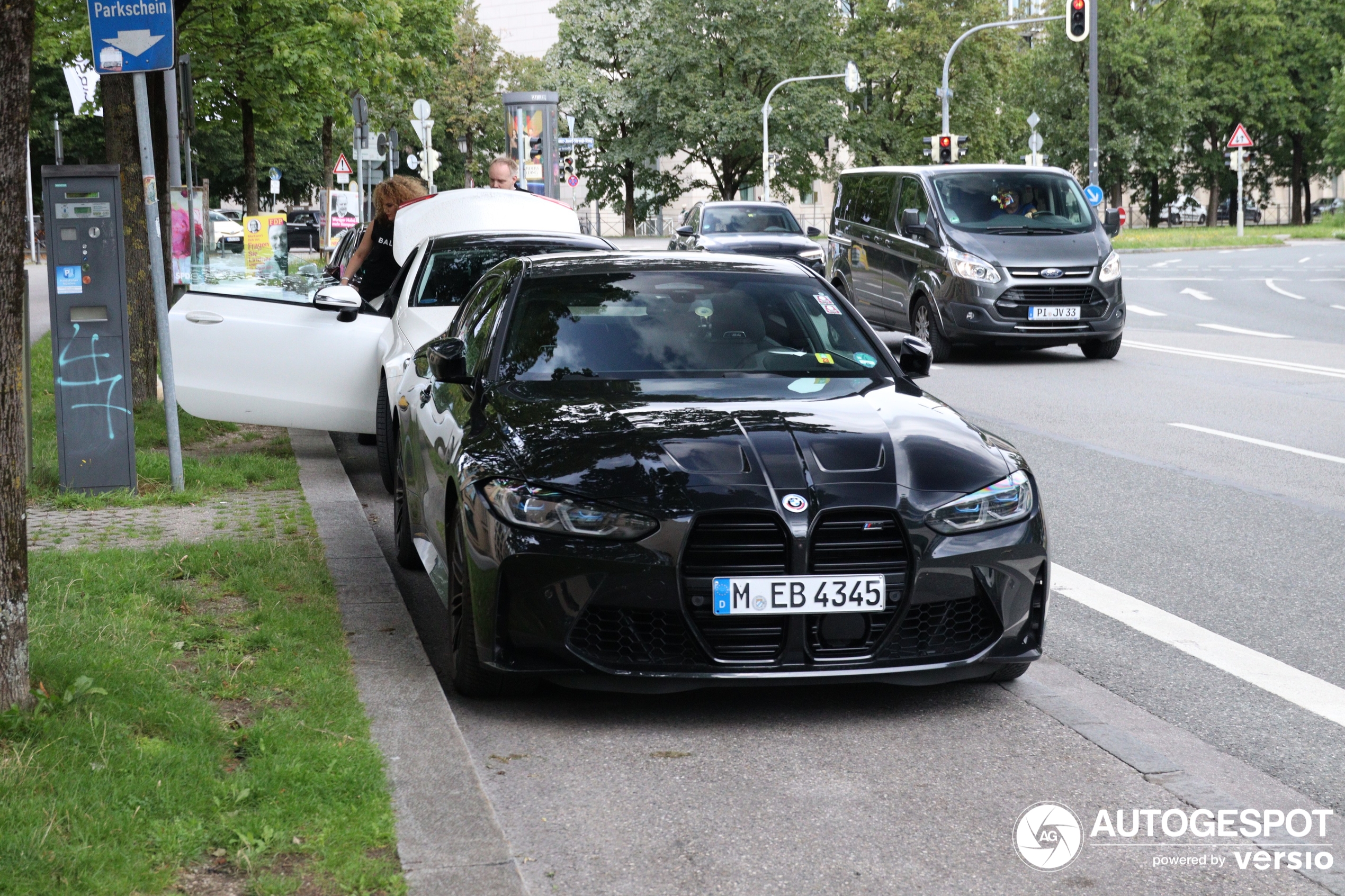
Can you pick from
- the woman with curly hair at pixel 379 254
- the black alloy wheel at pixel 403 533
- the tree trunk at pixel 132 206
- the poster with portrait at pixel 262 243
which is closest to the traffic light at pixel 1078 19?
the poster with portrait at pixel 262 243

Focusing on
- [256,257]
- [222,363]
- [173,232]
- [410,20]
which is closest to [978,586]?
[222,363]

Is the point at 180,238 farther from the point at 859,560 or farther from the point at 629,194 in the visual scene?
the point at 629,194

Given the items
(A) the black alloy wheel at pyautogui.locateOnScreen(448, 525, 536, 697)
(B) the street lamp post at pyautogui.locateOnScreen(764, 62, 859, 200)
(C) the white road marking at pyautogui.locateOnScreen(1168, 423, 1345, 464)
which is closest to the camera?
(A) the black alloy wheel at pyautogui.locateOnScreen(448, 525, 536, 697)

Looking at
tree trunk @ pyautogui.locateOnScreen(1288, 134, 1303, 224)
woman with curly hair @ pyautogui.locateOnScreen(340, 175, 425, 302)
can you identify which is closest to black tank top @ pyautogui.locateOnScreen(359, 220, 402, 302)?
woman with curly hair @ pyautogui.locateOnScreen(340, 175, 425, 302)

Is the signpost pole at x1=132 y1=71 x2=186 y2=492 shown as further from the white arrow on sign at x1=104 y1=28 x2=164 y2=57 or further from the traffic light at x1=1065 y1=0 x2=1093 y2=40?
the traffic light at x1=1065 y1=0 x2=1093 y2=40

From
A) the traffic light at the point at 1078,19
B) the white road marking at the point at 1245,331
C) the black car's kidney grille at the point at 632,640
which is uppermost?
the traffic light at the point at 1078,19

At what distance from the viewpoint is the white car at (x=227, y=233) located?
172 feet

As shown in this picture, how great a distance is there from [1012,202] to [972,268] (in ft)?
4.33

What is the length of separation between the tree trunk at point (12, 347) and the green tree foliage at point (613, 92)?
6478 cm

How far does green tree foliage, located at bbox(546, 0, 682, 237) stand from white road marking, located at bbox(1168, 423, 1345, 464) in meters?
58.1

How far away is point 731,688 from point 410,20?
35.9 metres

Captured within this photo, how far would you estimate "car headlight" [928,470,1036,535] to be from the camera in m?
4.84

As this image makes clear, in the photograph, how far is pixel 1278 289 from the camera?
98.7 feet
